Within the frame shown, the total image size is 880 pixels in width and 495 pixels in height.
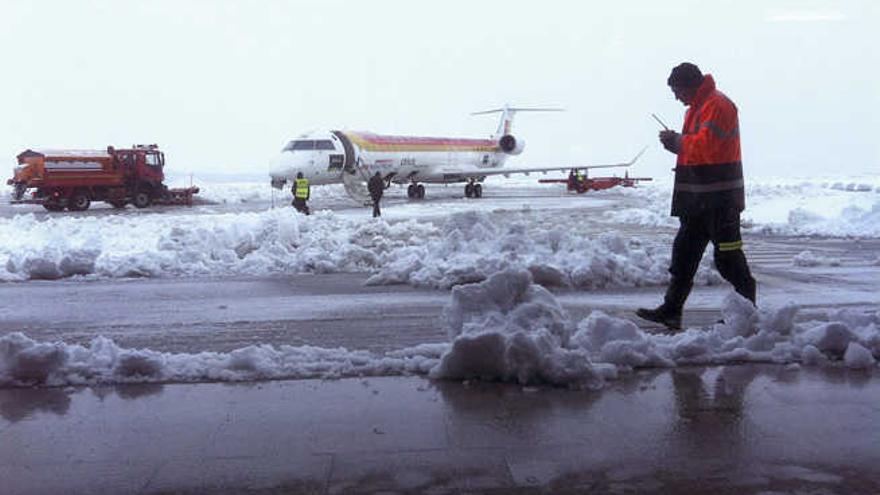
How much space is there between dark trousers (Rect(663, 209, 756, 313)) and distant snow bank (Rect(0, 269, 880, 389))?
58cm

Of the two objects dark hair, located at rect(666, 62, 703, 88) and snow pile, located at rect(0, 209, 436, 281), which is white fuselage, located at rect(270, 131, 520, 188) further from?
dark hair, located at rect(666, 62, 703, 88)

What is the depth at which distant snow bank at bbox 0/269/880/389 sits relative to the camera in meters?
4.28

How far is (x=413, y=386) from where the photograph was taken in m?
4.20

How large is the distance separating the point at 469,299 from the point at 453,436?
1568 mm

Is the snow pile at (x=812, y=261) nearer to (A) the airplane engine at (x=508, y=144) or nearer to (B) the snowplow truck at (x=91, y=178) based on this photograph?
(B) the snowplow truck at (x=91, y=178)

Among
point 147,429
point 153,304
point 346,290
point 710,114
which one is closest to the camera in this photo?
point 147,429

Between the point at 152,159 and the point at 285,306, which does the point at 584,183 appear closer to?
the point at 152,159

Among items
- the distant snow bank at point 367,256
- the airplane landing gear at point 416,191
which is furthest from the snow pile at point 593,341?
the airplane landing gear at point 416,191

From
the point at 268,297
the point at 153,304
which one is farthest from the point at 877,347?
the point at 153,304

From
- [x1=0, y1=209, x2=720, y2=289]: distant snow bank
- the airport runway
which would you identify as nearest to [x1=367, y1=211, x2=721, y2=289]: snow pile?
[x1=0, y1=209, x2=720, y2=289]: distant snow bank

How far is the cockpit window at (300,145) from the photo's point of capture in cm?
3291

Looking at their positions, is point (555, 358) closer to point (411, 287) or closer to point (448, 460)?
point (448, 460)

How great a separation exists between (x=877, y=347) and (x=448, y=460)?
2.98 metres

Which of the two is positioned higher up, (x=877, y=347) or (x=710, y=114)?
(x=710, y=114)
